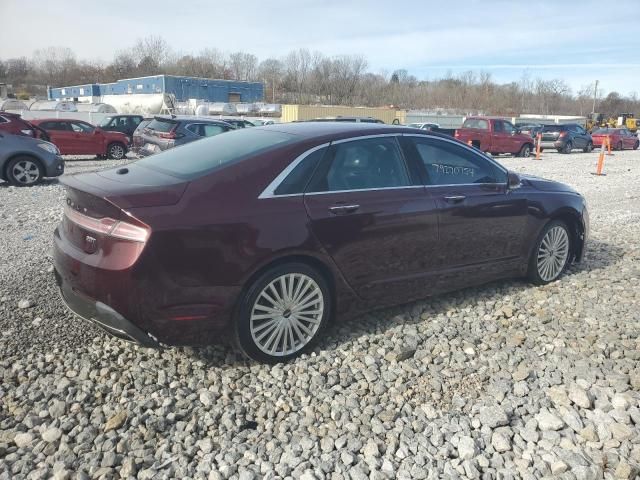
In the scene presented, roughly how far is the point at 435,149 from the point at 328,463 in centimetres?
271

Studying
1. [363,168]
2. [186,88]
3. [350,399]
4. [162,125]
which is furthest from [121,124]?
[186,88]

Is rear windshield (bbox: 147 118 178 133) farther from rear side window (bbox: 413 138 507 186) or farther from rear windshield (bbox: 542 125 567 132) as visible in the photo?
rear windshield (bbox: 542 125 567 132)

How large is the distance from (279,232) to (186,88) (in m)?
71.0

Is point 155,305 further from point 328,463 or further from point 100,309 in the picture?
point 328,463

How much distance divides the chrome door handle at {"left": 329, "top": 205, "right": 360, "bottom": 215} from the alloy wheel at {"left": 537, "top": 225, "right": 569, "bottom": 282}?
2360 mm

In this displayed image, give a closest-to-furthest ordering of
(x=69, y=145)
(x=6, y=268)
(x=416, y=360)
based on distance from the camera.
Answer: (x=416, y=360)
(x=6, y=268)
(x=69, y=145)

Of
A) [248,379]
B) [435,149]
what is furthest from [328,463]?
[435,149]

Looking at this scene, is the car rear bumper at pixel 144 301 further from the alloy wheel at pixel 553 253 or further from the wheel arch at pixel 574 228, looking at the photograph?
the wheel arch at pixel 574 228

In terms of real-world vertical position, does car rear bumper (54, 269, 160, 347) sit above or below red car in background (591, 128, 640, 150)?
below

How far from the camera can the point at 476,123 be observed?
22.6m

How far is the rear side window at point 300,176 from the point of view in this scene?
137 inches

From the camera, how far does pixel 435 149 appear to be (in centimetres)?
439

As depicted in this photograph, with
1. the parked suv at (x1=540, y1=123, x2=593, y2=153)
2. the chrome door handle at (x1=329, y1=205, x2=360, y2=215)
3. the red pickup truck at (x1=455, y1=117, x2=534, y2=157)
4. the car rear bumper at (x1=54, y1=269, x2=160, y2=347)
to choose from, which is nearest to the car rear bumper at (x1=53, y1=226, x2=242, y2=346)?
the car rear bumper at (x1=54, y1=269, x2=160, y2=347)

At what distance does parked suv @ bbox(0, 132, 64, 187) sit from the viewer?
10859 millimetres
